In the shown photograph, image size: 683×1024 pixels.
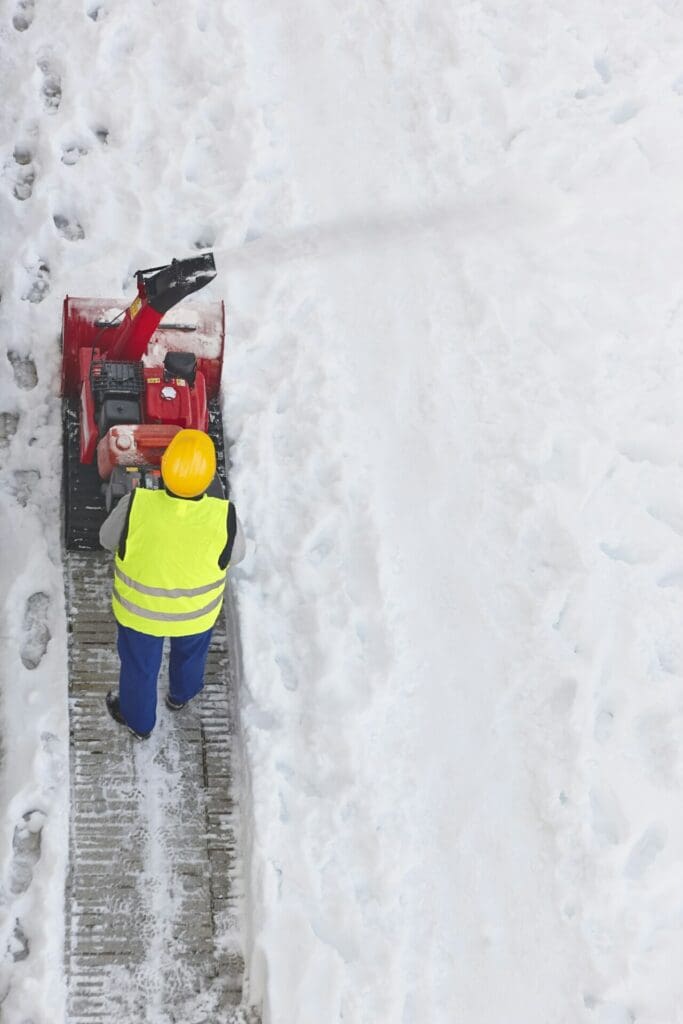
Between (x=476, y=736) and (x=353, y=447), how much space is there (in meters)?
1.63

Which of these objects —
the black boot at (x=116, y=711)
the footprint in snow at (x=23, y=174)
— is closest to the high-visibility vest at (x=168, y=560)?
the black boot at (x=116, y=711)

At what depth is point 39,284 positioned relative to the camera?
637cm

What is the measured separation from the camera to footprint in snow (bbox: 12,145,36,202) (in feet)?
22.1

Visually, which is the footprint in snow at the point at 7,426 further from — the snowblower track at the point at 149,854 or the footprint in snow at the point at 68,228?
the footprint in snow at the point at 68,228

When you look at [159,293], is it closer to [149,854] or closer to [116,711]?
[116,711]

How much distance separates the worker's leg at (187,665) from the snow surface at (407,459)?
1.01 ft

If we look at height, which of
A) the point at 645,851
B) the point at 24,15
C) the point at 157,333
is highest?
the point at 24,15

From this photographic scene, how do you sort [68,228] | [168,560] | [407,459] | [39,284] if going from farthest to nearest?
1. [68,228]
2. [39,284]
3. [407,459]
4. [168,560]

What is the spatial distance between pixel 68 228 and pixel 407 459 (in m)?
2.31

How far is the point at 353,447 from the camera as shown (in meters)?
6.14

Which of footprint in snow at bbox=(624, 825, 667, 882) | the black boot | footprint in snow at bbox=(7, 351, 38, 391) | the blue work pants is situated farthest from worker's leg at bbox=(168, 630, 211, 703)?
footprint in snow at bbox=(624, 825, 667, 882)

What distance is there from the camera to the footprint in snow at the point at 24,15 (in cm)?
744

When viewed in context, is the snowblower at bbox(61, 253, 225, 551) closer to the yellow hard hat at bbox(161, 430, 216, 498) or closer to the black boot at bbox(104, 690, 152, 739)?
the black boot at bbox(104, 690, 152, 739)

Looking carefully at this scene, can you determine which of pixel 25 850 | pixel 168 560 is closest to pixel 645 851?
pixel 168 560
